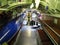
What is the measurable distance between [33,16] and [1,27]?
152 inches

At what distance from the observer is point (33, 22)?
5.45 m

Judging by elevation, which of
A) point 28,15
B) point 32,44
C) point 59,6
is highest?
point 59,6

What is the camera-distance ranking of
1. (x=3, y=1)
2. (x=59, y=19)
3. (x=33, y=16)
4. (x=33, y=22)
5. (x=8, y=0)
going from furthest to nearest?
1. (x=33, y=16)
2. (x=33, y=22)
3. (x=8, y=0)
4. (x=3, y=1)
5. (x=59, y=19)

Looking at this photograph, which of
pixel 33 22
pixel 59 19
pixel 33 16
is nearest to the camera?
pixel 59 19

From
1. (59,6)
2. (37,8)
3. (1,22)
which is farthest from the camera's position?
(37,8)

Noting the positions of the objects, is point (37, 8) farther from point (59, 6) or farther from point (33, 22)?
point (59, 6)

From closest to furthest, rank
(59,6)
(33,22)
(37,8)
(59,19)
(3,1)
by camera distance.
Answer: (59,19), (59,6), (3,1), (37,8), (33,22)

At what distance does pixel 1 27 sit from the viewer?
2139 mm

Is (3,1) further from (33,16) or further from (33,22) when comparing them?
(33,16)

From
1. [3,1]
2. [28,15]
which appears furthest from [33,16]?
[3,1]

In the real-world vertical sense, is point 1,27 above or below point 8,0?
below

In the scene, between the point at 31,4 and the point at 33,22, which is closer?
the point at 31,4

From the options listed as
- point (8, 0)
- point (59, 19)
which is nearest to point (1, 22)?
point (59, 19)

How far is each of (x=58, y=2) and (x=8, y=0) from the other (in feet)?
5.65
